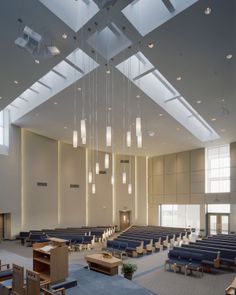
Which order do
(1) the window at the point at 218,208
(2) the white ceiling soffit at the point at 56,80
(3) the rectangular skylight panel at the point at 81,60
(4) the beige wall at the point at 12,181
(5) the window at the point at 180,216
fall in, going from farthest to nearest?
(5) the window at the point at 180,216 → (1) the window at the point at 218,208 → (4) the beige wall at the point at 12,181 → (2) the white ceiling soffit at the point at 56,80 → (3) the rectangular skylight panel at the point at 81,60

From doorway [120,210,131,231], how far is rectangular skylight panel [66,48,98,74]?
13980mm

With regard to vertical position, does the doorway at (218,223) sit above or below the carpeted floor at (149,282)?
below

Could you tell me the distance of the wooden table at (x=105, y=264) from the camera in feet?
23.4

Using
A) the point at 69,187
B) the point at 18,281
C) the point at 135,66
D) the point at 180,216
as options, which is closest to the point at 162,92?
the point at 135,66

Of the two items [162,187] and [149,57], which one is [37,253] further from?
[162,187]

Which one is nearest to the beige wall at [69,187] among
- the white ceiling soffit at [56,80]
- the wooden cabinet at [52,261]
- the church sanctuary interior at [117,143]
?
the church sanctuary interior at [117,143]

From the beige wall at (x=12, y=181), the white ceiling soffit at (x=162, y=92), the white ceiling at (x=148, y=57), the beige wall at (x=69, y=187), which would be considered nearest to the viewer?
the white ceiling at (x=148, y=57)

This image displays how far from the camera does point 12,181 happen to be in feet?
47.3

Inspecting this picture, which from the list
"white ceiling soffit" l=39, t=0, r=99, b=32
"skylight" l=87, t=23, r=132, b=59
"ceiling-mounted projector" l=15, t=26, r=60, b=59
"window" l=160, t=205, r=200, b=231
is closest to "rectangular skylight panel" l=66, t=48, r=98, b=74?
"skylight" l=87, t=23, r=132, b=59

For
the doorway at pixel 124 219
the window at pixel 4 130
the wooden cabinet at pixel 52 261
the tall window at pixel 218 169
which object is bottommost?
the doorway at pixel 124 219

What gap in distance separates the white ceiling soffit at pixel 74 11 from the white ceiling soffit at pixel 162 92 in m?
2.39

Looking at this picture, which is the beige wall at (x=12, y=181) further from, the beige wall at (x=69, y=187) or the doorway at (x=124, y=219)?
the doorway at (x=124, y=219)

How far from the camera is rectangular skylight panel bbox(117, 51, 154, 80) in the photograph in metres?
8.93

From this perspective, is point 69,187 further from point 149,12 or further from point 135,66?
point 149,12
